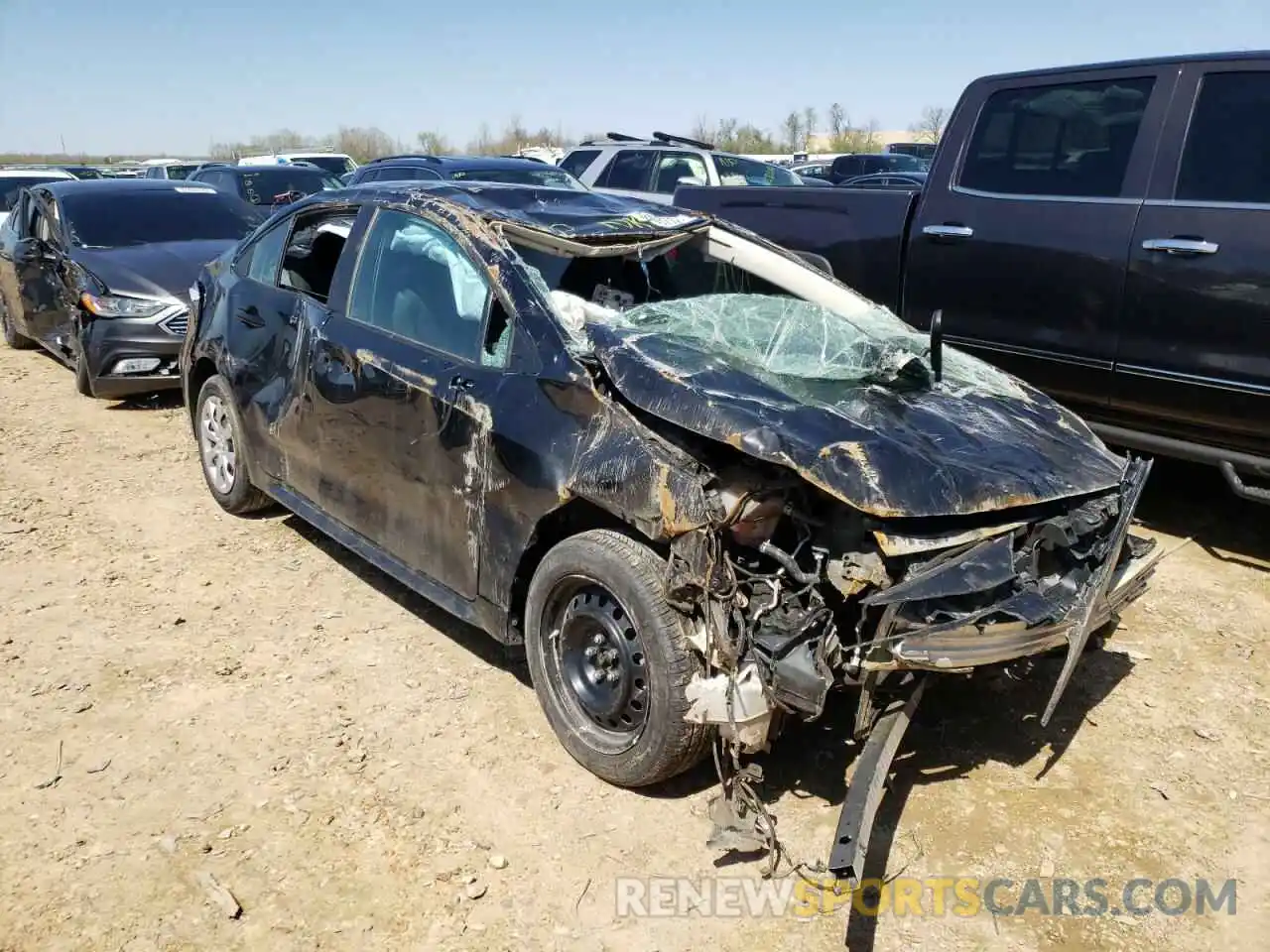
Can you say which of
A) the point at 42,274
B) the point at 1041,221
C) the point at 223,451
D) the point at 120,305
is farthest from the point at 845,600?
the point at 42,274

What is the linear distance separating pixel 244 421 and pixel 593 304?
218 cm

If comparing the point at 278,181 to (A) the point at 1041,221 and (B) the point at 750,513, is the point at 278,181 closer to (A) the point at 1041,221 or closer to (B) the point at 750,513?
(A) the point at 1041,221

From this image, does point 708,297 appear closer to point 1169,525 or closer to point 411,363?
point 411,363

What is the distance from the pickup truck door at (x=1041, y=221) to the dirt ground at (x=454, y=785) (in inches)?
48.7

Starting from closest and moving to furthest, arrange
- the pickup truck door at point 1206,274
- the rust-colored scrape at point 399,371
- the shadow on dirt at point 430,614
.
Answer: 1. the rust-colored scrape at point 399,371
2. the shadow on dirt at point 430,614
3. the pickup truck door at point 1206,274

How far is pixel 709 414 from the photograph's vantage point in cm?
286

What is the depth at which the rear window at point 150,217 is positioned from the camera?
8.34m

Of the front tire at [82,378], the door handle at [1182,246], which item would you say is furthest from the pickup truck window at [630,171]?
the door handle at [1182,246]

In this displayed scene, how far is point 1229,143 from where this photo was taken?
4.46 m

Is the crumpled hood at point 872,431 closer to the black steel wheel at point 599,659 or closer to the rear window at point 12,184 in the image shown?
the black steel wheel at point 599,659

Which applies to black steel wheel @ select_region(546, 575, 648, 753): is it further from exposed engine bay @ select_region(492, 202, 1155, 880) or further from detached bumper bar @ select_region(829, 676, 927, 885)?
detached bumper bar @ select_region(829, 676, 927, 885)

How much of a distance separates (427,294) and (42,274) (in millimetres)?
6809

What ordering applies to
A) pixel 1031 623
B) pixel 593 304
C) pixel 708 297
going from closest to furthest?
pixel 1031 623, pixel 593 304, pixel 708 297

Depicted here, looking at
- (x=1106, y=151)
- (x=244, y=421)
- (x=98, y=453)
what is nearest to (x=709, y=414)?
(x=244, y=421)
